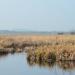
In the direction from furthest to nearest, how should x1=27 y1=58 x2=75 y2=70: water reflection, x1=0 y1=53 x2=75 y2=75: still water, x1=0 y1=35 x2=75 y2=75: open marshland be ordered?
x1=27 y1=58 x2=75 y2=70: water reflection, x1=0 y1=35 x2=75 y2=75: open marshland, x1=0 y1=53 x2=75 y2=75: still water

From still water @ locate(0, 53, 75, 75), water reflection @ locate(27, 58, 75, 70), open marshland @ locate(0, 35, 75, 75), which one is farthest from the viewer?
water reflection @ locate(27, 58, 75, 70)

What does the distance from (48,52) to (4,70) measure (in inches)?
185

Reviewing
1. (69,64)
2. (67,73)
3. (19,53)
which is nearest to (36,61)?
(69,64)

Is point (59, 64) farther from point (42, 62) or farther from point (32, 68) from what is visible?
point (32, 68)

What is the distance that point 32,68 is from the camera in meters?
28.3

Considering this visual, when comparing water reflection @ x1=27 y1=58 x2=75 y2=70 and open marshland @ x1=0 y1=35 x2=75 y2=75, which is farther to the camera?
water reflection @ x1=27 y1=58 x2=75 y2=70

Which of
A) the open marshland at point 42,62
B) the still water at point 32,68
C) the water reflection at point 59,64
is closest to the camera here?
the still water at point 32,68

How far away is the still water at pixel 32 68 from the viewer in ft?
86.7

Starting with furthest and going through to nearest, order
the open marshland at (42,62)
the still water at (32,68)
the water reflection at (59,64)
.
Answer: the water reflection at (59,64) → the open marshland at (42,62) → the still water at (32,68)

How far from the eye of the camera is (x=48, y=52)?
3067cm

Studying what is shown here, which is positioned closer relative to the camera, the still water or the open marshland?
the still water

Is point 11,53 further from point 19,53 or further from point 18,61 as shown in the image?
point 18,61

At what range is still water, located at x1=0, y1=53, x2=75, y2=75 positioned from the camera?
2644 cm

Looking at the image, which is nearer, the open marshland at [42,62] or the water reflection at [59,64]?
the open marshland at [42,62]
